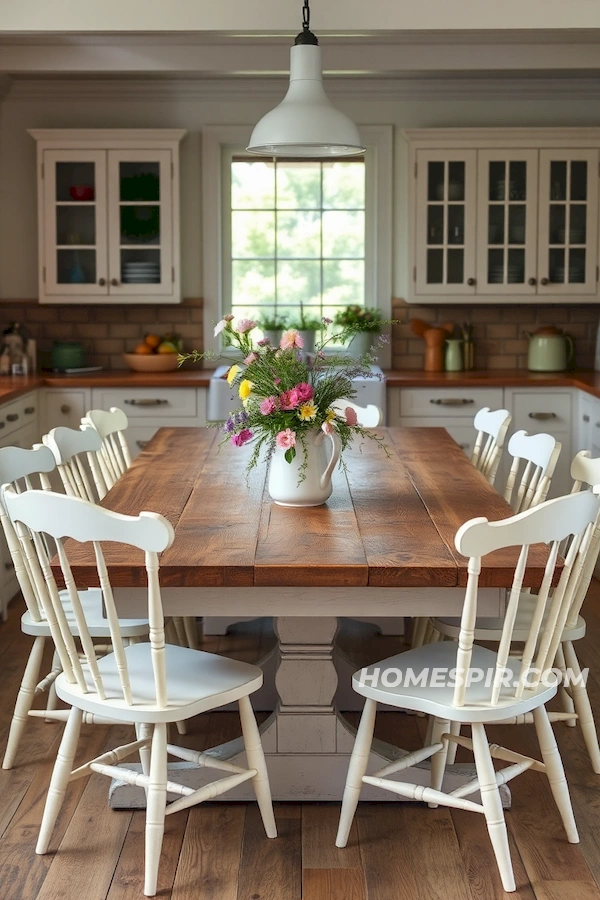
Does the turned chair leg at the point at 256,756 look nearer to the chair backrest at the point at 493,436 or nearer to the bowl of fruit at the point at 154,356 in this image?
the chair backrest at the point at 493,436

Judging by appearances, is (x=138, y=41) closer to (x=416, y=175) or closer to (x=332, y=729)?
(x=416, y=175)

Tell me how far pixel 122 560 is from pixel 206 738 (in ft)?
3.54

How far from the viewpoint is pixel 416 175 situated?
5.80 meters

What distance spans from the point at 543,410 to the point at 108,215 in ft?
8.46

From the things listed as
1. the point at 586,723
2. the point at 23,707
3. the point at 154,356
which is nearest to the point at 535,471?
the point at 586,723

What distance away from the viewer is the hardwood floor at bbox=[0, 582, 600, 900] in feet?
7.91

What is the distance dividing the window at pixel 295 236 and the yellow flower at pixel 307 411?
3.42 metres

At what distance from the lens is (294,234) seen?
6176 mm

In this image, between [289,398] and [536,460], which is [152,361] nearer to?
[536,460]

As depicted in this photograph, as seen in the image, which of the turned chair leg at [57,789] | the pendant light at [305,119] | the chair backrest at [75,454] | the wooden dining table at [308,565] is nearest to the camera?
the wooden dining table at [308,565]

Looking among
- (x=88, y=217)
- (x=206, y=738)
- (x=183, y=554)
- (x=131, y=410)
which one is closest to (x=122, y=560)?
(x=183, y=554)

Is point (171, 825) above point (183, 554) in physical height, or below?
below

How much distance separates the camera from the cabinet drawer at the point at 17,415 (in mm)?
4793

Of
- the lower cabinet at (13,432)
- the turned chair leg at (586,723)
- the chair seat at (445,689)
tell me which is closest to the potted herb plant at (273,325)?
the lower cabinet at (13,432)
